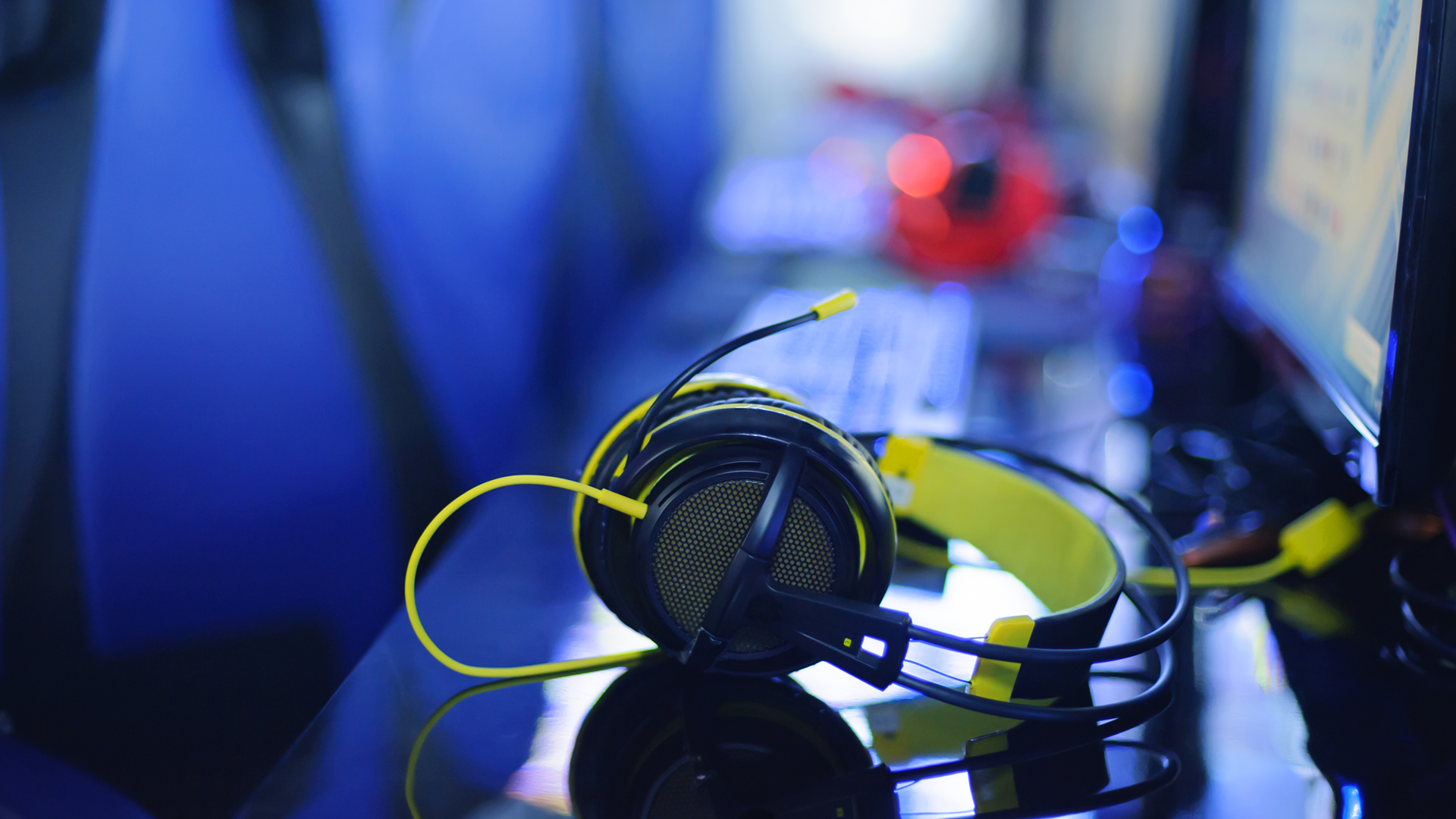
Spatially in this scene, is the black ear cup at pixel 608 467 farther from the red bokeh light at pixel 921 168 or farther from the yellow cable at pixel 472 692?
the red bokeh light at pixel 921 168

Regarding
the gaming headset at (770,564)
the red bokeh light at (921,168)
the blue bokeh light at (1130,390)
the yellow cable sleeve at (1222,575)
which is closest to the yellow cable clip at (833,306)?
the gaming headset at (770,564)

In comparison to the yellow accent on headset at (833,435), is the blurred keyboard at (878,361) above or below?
below

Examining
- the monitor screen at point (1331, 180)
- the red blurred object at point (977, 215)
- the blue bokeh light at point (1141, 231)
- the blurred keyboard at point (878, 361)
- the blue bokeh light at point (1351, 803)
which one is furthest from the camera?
the red blurred object at point (977, 215)

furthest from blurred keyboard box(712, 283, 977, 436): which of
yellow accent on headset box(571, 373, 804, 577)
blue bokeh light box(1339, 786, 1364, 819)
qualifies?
blue bokeh light box(1339, 786, 1364, 819)

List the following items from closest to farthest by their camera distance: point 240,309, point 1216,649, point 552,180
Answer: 1. point 1216,649
2. point 240,309
3. point 552,180

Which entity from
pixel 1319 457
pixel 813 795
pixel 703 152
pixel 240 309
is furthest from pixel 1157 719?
pixel 703 152

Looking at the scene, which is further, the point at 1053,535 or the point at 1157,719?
the point at 1053,535

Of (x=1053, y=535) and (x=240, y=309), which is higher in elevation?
(x=240, y=309)

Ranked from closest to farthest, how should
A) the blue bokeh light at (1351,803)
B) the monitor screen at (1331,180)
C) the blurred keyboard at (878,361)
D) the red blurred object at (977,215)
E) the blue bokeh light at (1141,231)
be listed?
the blue bokeh light at (1351,803)
the monitor screen at (1331,180)
the blurred keyboard at (878,361)
the blue bokeh light at (1141,231)
the red blurred object at (977,215)

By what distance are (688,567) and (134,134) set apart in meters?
0.37

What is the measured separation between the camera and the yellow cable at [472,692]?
0.38 m

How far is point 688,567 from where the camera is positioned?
0.40 metres

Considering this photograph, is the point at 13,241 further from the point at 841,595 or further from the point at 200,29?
the point at 841,595

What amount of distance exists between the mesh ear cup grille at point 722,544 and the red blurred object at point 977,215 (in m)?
0.85
